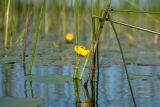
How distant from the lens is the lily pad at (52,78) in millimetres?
2979

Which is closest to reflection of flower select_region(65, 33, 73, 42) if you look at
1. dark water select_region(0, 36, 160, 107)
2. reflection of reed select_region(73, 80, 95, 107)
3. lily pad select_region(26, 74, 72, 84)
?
dark water select_region(0, 36, 160, 107)

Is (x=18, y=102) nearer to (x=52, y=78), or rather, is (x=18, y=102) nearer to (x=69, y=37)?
(x=52, y=78)

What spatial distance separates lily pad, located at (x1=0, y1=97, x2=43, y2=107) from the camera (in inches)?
86.4

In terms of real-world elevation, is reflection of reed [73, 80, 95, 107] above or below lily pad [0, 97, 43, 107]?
below

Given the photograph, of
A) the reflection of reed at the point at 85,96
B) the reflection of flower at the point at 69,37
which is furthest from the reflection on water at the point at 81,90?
the reflection of flower at the point at 69,37

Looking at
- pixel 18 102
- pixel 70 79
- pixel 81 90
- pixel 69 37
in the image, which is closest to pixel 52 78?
pixel 70 79

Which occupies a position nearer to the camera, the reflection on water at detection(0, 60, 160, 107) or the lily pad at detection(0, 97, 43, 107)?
the lily pad at detection(0, 97, 43, 107)

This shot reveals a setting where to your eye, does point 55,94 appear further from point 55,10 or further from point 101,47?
point 55,10

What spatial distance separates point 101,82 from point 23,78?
588 mm

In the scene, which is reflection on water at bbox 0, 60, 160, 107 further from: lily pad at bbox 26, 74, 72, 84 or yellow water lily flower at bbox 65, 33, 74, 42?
yellow water lily flower at bbox 65, 33, 74, 42

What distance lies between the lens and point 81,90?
9.14 ft

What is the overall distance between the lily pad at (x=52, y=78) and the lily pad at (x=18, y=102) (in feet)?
2.06

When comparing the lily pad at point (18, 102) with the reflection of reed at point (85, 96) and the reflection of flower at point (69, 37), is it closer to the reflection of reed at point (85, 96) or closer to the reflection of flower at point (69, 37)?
the reflection of reed at point (85, 96)

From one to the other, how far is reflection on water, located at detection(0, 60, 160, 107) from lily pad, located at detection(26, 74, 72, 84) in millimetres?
39
